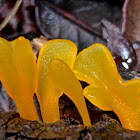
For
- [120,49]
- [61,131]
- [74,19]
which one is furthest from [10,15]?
[61,131]

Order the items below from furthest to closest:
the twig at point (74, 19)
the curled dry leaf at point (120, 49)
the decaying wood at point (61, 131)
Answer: the twig at point (74, 19) → the curled dry leaf at point (120, 49) → the decaying wood at point (61, 131)

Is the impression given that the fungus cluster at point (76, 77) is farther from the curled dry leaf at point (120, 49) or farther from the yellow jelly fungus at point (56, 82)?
the curled dry leaf at point (120, 49)

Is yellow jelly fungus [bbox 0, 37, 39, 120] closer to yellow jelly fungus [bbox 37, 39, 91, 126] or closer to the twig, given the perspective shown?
yellow jelly fungus [bbox 37, 39, 91, 126]

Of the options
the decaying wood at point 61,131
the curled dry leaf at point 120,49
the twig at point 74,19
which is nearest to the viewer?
the decaying wood at point 61,131

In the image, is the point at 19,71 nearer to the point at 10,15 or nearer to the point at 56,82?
the point at 56,82

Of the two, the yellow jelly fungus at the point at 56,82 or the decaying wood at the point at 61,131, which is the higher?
the yellow jelly fungus at the point at 56,82

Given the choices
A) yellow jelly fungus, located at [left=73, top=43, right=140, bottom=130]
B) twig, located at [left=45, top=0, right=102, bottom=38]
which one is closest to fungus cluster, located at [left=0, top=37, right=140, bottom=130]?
yellow jelly fungus, located at [left=73, top=43, right=140, bottom=130]

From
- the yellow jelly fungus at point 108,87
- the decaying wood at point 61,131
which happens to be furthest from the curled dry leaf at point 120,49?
the decaying wood at point 61,131

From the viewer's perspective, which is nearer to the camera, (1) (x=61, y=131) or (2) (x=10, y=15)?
(1) (x=61, y=131)
